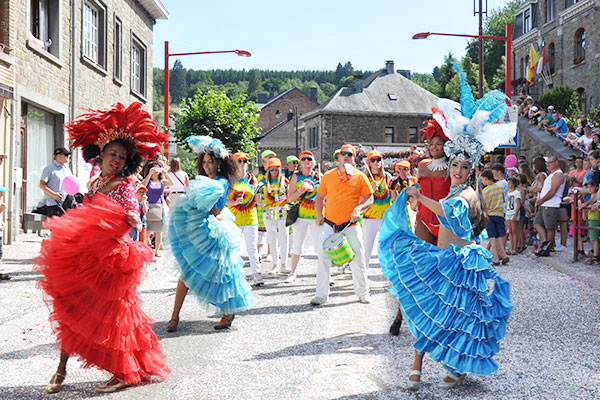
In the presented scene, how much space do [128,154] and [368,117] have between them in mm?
51838

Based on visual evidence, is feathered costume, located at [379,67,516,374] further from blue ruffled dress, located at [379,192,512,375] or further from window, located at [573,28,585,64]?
window, located at [573,28,585,64]

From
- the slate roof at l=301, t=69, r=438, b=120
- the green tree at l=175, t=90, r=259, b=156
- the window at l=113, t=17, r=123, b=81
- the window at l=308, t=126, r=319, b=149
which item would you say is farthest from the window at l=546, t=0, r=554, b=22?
the window at l=113, t=17, r=123, b=81

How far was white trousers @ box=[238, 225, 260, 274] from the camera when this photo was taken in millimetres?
8969

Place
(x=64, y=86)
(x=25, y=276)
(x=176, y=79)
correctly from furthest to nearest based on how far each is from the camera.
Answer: (x=176, y=79) < (x=64, y=86) < (x=25, y=276)

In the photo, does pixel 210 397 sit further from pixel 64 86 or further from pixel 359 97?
pixel 359 97

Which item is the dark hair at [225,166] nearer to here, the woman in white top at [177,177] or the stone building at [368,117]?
the woman in white top at [177,177]

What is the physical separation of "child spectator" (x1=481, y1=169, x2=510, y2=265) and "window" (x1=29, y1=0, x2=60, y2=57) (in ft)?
36.8

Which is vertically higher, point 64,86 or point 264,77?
point 264,77

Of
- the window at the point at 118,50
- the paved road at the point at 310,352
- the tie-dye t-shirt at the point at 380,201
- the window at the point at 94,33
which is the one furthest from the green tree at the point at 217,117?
the paved road at the point at 310,352

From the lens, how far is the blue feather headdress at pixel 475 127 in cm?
479

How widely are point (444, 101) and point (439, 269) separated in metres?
1.48

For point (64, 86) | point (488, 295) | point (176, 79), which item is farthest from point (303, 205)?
point (176, 79)

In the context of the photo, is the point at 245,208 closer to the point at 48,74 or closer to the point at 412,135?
the point at 48,74

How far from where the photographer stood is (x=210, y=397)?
4.19m
